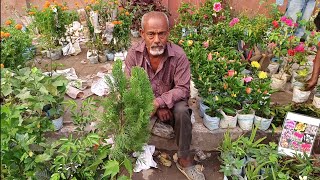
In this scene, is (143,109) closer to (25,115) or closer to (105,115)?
(105,115)

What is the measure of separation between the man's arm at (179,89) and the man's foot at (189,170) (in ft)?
1.86

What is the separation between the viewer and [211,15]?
500 centimetres

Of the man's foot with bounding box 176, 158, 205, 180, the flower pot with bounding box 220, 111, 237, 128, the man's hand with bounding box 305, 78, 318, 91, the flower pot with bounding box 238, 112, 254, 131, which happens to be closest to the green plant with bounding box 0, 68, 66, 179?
the man's foot with bounding box 176, 158, 205, 180

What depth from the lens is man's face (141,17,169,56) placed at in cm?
265

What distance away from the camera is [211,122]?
3053 mm

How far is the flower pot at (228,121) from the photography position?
302cm

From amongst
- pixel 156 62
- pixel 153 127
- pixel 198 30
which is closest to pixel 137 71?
pixel 156 62

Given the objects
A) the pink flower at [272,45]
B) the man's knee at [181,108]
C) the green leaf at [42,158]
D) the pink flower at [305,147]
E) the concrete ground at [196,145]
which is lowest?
the concrete ground at [196,145]

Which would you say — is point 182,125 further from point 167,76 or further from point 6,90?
point 6,90

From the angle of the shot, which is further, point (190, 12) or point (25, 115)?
point (190, 12)

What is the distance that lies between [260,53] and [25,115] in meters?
2.89

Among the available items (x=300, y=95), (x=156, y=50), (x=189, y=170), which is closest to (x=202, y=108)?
(x=189, y=170)

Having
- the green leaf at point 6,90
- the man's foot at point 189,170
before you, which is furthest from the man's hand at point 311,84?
the green leaf at point 6,90

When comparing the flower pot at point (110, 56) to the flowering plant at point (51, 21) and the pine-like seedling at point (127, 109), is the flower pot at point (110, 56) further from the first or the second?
the pine-like seedling at point (127, 109)
